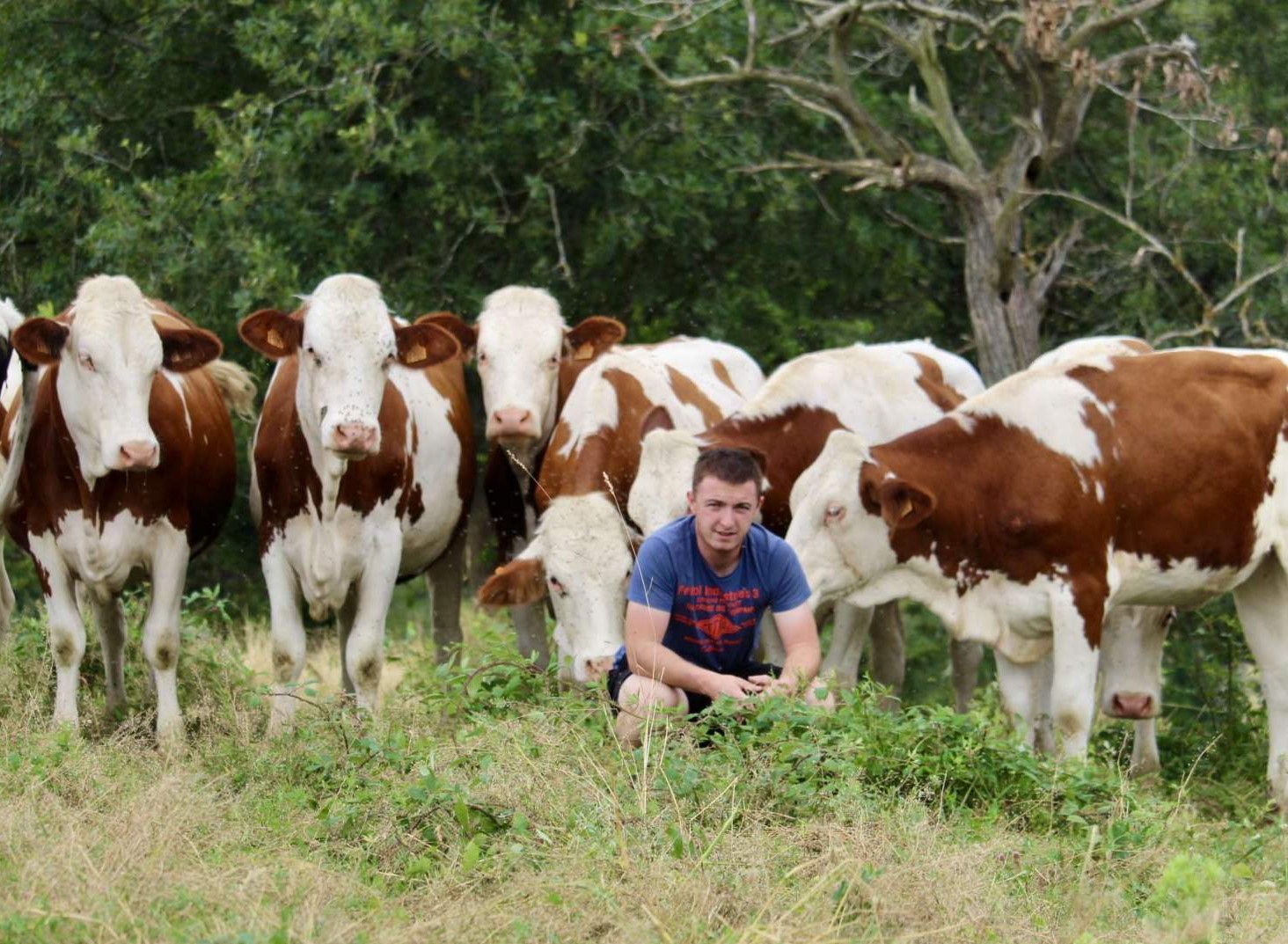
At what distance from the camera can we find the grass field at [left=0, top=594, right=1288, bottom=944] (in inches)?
210

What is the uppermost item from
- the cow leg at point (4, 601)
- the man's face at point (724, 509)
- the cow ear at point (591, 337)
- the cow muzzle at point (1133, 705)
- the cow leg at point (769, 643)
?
the cow ear at point (591, 337)

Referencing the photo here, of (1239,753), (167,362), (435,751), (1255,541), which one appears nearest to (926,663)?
(1239,753)

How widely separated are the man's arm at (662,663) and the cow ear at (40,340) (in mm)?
3103

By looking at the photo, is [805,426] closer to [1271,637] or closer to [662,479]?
[662,479]

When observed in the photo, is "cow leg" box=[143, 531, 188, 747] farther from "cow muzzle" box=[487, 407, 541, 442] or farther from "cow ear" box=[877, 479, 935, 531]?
"cow ear" box=[877, 479, 935, 531]

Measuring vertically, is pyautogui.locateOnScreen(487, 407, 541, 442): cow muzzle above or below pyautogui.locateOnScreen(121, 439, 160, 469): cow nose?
below

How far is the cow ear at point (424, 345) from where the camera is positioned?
9.49 meters

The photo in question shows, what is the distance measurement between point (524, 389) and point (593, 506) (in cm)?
114

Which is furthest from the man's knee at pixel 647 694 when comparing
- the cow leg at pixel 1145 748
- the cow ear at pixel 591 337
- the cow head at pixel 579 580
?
the cow ear at pixel 591 337

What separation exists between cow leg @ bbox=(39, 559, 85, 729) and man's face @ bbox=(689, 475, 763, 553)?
3.26 m

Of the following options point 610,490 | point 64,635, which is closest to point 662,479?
point 610,490

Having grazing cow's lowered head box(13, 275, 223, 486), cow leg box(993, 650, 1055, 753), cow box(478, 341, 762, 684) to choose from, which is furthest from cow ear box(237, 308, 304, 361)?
cow leg box(993, 650, 1055, 753)

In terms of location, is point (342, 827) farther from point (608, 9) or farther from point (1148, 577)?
point (608, 9)

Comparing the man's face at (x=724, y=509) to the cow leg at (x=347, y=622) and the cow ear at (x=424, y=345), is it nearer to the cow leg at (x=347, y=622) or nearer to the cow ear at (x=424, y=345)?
the cow ear at (x=424, y=345)
